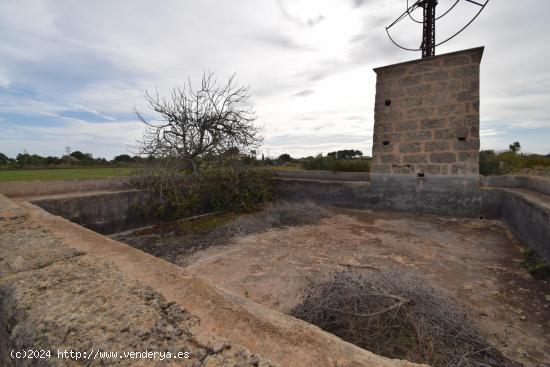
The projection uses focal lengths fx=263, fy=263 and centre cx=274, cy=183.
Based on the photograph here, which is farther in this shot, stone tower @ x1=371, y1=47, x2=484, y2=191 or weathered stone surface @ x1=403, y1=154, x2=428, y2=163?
weathered stone surface @ x1=403, y1=154, x2=428, y2=163

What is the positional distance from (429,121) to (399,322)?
4.57 m

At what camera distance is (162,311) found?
855 mm

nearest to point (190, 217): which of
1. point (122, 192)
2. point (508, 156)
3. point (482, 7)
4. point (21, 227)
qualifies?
point (122, 192)

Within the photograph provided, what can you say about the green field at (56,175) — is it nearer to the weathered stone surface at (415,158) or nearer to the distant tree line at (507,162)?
the weathered stone surface at (415,158)

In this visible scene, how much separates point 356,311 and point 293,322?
81cm

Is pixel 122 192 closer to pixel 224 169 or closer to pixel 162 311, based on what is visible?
pixel 224 169

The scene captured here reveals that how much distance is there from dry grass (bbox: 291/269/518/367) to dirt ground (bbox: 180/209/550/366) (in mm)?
303

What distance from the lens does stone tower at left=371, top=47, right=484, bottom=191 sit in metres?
4.62

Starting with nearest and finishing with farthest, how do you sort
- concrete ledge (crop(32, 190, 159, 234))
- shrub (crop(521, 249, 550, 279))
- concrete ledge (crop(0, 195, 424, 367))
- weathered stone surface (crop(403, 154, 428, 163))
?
1. concrete ledge (crop(0, 195, 424, 367))
2. shrub (crop(521, 249, 550, 279))
3. concrete ledge (crop(32, 190, 159, 234))
4. weathered stone surface (crop(403, 154, 428, 163))

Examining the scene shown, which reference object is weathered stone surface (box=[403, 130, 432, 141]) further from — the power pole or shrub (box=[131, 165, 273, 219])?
the power pole

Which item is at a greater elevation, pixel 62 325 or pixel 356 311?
pixel 62 325

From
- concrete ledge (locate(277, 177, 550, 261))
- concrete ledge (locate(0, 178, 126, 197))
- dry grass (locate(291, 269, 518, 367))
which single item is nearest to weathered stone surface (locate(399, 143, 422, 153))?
concrete ledge (locate(277, 177, 550, 261))

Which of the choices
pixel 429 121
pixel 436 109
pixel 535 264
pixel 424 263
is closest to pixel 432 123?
pixel 429 121

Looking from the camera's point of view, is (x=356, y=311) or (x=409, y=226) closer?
(x=356, y=311)
